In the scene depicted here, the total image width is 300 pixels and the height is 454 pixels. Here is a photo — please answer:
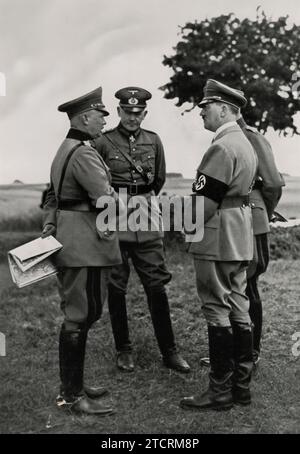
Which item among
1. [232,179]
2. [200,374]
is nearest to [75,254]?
[232,179]

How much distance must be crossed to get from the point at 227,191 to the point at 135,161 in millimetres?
1139

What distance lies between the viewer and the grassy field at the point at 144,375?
169 inches

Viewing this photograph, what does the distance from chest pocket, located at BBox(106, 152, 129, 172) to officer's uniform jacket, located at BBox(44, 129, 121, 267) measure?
795mm

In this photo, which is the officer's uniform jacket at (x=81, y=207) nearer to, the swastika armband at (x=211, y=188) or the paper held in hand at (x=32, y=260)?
the paper held in hand at (x=32, y=260)

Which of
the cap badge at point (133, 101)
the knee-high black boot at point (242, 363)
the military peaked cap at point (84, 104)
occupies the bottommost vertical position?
the knee-high black boot at point (242, 363)

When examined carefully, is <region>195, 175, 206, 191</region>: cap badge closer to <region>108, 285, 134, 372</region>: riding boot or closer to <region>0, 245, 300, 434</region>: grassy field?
<region>108, 285, 134, 372</region>: riding boot

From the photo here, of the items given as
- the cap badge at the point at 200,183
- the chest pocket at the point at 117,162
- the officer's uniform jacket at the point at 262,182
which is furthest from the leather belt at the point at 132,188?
the cap badge at the point at 200,183

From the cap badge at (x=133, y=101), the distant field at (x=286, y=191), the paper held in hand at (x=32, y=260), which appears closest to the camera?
the paper held in hand at (x=32, y=260)

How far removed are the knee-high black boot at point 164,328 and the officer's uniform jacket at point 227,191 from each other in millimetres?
852

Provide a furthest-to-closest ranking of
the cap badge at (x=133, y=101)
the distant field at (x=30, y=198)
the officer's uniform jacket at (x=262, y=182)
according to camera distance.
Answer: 1. the distant field at (x=30, y=198)
2. the cap badge at (x=133, y=101)
3. the officer's uniform jacket at (x=262, y=182)
